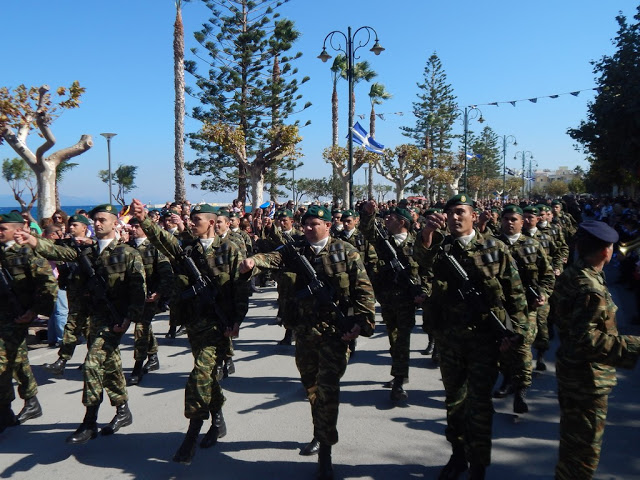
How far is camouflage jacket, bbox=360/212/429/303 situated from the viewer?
5.55m

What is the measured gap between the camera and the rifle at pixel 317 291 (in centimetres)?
379

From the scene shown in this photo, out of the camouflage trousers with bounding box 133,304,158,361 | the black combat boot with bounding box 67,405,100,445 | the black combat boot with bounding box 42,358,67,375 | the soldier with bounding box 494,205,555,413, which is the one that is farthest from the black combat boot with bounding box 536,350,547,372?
the black combat boot with bounding box 42,358,67,375

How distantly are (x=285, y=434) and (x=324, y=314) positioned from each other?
1366 millimetres

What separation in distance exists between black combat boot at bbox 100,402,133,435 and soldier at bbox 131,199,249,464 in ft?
2.94

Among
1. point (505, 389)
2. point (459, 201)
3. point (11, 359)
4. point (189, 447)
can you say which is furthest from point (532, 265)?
point (11, 359)

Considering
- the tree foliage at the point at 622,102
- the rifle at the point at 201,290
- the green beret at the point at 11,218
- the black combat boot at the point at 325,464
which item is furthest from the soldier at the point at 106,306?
the tree foliage at the point at 622,102

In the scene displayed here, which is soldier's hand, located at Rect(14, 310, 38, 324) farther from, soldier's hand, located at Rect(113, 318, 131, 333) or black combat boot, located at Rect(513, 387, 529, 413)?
black combat boot, located at Rect(513, 387, 529, 413)

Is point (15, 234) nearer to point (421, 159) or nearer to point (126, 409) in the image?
point (126, 409)

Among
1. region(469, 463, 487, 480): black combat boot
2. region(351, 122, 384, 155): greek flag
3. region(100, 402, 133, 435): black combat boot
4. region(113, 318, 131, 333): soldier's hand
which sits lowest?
region(100, 402, 133, 435): black combat boot

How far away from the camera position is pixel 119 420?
15.2ft

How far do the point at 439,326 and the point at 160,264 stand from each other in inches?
152

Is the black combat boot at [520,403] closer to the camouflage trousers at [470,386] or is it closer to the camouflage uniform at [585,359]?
the camouflage trousers at [470,386]

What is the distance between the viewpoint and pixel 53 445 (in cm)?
434

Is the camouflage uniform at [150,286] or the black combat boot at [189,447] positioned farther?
the camouflage uniform at [150,286]
